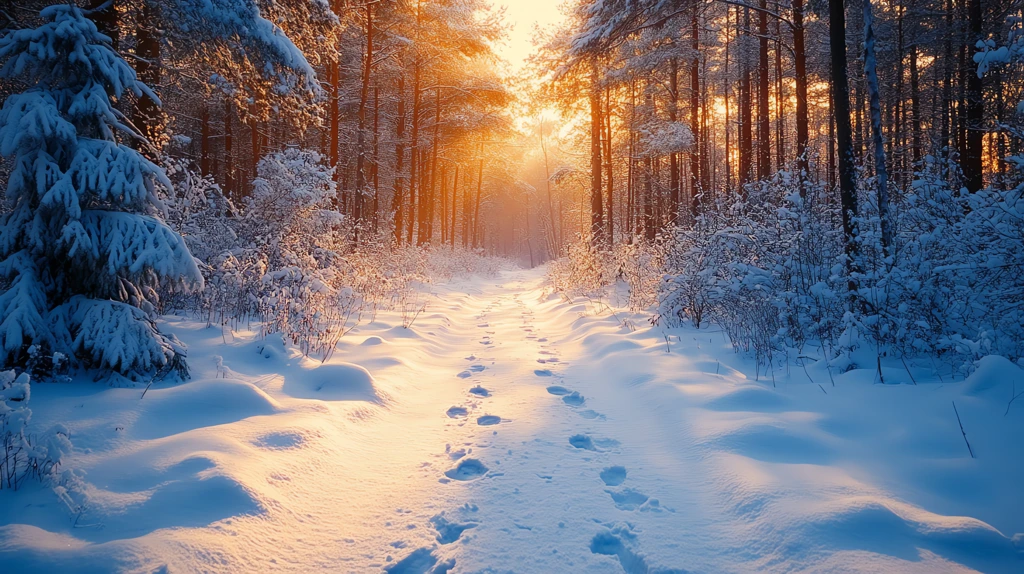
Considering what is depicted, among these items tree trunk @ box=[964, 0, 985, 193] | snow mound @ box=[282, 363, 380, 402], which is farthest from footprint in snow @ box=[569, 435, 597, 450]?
tree trunk @ box=[964, 0, 985, 193]

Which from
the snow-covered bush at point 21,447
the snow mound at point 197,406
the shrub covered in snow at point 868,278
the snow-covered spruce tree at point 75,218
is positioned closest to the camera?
the snow-covered bush at point 21,447

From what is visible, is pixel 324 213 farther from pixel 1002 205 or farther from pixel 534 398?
pixel 1002 205

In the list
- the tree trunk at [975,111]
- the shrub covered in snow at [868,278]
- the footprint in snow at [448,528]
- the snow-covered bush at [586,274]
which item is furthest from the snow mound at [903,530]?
the tree trunk at [975,111]

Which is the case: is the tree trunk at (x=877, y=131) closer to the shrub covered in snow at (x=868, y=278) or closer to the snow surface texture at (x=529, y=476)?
the shrub covered in snow at (x=868, y=278)

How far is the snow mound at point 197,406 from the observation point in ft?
9.00

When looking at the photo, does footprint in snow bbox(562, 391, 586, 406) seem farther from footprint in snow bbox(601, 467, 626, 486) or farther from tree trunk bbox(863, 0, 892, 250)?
tree trunk bbox(863, 0, 892, 250)

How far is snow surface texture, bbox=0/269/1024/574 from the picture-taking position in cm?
183

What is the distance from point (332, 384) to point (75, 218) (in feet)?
7.19

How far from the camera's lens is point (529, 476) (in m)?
2.60

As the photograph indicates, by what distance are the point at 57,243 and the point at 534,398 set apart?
3.73 m

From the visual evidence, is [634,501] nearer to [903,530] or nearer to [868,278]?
[903,530]

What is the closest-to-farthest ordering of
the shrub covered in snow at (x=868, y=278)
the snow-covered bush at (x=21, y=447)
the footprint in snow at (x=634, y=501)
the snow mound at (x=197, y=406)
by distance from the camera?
the snow-covered bush at (x=21, y=447) < the footprint in snow at (x=634, y=501) < the snow mound at (x=197, y=406) < the shrub covered in snow at (x=868, y=278)

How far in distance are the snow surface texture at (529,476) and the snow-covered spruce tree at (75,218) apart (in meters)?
0.37

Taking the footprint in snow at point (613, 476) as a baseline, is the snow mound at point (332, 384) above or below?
above
